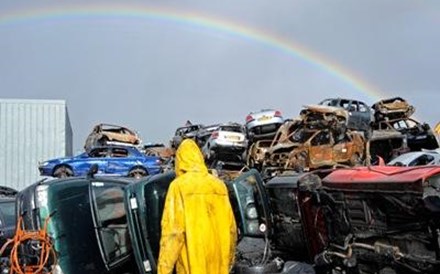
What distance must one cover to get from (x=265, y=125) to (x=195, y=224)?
49.5ft

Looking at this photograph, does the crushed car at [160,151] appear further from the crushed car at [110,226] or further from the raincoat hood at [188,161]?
the raincoat hood at [188,161]

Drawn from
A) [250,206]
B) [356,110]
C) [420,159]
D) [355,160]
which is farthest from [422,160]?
[250,206]

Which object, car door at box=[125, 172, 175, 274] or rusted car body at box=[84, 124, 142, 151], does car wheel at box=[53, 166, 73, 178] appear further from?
car door at box=[125, 172, 175, 274]

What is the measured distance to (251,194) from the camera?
339 inches

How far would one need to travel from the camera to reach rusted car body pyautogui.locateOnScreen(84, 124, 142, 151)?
25.5 m

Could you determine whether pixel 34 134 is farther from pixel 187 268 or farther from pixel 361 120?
pixel 187 268

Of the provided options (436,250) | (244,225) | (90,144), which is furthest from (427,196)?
(90,144)

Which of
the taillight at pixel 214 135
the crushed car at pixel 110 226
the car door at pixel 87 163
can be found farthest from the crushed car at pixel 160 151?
the crushed car at pixel 110 226

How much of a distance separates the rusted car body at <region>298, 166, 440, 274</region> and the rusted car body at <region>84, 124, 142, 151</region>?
62.0 feet

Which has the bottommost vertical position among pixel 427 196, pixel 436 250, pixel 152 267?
pixel 152 267

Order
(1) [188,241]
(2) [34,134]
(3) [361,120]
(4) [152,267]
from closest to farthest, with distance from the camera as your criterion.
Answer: (1) [188,241], (4) [152,267], (3) [361,120], (2) [34,134]

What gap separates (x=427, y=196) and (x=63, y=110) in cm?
2503

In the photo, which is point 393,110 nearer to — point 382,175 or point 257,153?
point 257,153

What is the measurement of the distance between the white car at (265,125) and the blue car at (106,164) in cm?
402
